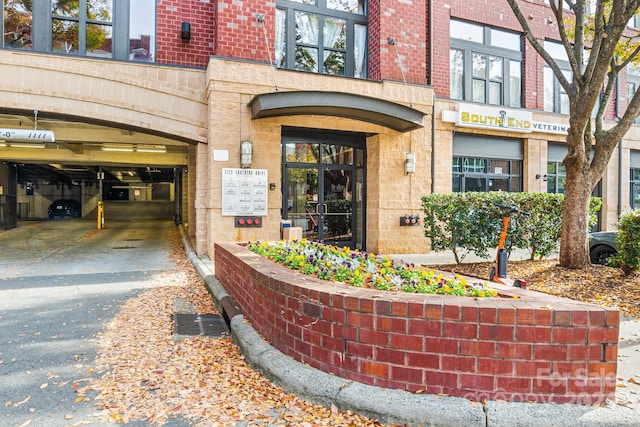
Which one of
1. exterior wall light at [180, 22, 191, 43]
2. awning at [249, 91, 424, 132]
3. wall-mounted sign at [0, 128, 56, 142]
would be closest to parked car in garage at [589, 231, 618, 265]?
awning at [249, 91, 424, 132]

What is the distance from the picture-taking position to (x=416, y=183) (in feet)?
35.9

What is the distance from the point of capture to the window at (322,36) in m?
10.5

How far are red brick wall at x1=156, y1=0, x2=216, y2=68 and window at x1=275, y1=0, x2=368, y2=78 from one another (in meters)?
1.73

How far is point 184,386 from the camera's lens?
3207 mm

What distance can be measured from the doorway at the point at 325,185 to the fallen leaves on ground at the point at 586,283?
13.2 ft

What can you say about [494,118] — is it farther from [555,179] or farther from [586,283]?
[586,283]

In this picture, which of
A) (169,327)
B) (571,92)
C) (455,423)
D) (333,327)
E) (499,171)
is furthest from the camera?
(499,171)

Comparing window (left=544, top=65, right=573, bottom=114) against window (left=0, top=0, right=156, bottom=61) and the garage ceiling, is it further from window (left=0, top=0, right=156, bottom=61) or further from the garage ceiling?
window (left=0, top=0, right=156, bottom=61)

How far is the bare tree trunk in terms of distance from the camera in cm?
722

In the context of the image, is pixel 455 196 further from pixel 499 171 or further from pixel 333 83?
pixel 499 171

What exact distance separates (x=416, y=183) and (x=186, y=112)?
6178mm

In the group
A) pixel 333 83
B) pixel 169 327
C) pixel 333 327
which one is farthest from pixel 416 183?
pixel 333 327

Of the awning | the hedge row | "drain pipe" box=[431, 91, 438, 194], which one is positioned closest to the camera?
the hedge row

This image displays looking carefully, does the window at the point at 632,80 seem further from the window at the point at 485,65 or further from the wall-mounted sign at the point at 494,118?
the wall-mounted sign at the point at 494,118
